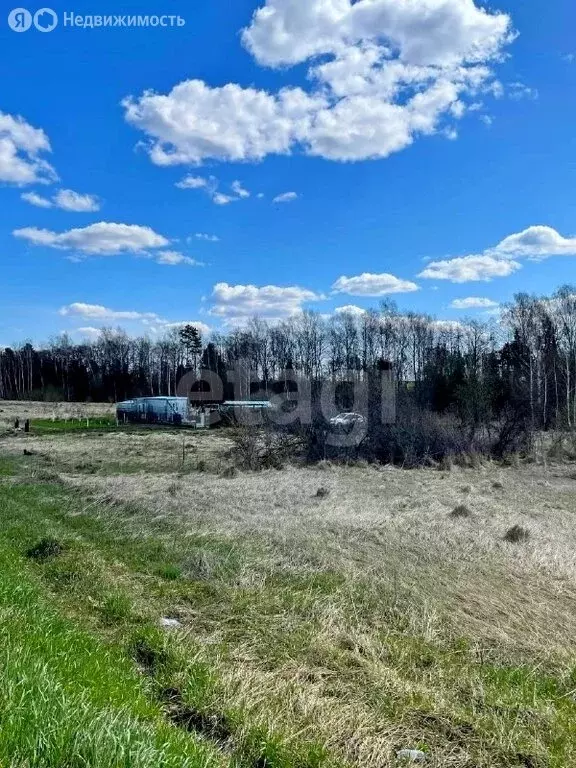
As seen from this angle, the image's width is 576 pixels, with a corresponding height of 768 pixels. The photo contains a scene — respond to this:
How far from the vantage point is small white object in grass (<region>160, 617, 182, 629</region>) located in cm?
576

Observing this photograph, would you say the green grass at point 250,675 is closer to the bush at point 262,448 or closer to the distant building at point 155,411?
the bush at point 262,448

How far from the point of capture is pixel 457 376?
49.9 m

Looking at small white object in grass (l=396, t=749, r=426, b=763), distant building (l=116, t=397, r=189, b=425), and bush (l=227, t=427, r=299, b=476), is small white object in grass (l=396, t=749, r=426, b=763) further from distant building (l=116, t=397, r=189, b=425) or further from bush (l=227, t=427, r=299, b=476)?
distant building (l=116, t=397, r=189, b=425)

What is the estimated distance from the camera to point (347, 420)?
23734 mm

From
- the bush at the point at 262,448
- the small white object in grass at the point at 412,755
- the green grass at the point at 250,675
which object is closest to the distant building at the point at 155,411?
the bush at the point at 262,448

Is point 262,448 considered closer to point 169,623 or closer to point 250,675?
point 169,623

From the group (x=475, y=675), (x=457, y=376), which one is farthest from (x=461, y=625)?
(x=457, y=376)

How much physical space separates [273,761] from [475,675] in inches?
82.4

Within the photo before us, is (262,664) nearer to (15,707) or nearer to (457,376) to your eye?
(15,707)

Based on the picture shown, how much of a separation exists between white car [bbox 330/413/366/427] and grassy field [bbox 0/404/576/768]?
433 inches

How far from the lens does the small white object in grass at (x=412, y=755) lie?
12.1 ft

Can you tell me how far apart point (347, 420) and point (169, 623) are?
18.3 metres

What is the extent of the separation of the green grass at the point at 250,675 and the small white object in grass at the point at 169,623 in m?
0.09

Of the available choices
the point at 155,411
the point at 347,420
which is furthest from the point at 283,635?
the point at 155,411
